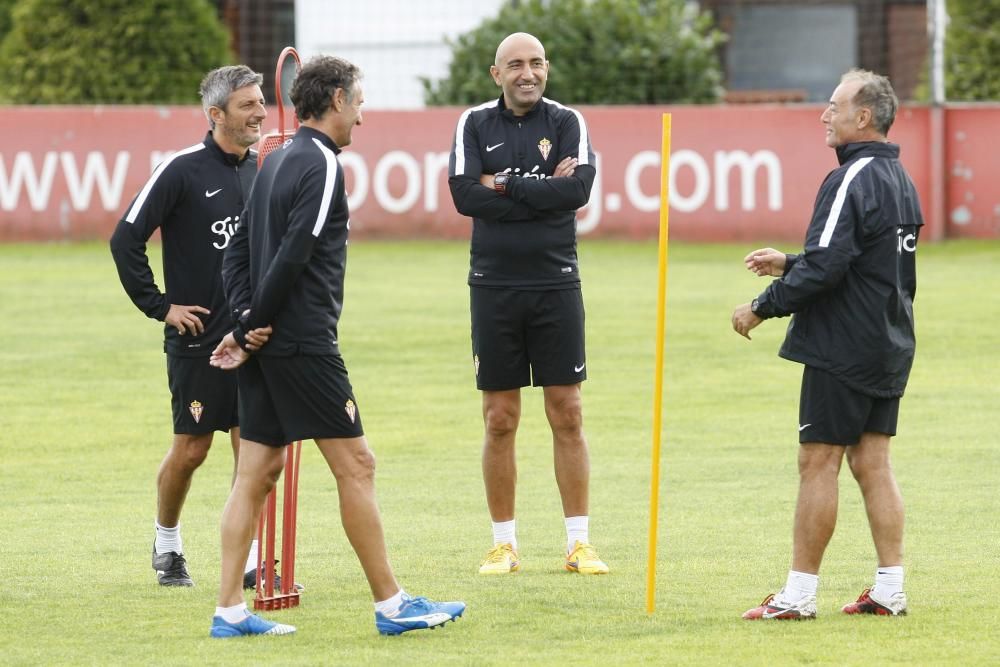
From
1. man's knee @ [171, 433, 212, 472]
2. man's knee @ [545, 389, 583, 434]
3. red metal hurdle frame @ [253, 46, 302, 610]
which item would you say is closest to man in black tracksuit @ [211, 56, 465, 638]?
red metal hurdle frame @ [253, 46, 302, 610]

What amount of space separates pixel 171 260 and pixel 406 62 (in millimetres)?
21817

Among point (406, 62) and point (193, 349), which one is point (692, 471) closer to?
point (193, 349)

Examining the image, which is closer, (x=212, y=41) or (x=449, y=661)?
(x=449, y=661)

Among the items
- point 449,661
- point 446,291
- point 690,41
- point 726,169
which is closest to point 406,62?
point 690,41

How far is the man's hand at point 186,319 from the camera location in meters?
7.38

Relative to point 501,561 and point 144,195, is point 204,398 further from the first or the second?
point 501,561

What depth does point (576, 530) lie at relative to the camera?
7703 mm

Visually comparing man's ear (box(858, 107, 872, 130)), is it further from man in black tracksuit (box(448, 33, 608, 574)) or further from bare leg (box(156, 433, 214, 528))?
bare leg (box(156, 433, 214, 528))

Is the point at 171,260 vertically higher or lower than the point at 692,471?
higher

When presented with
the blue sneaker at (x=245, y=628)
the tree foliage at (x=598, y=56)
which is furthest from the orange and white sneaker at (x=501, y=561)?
the tree foliage at (x=598, y=56)

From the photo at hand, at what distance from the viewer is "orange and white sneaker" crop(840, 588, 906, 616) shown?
21.6ft

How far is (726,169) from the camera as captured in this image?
21.7m

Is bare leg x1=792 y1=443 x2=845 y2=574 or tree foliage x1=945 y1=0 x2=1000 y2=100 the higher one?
tree foliage x1=945 y1=0 x2=1000 y2=100

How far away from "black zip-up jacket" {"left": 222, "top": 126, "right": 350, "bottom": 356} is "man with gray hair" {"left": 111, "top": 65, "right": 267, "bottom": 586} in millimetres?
1086
